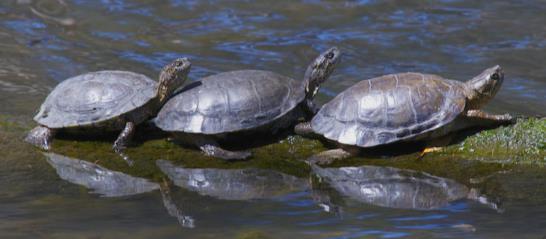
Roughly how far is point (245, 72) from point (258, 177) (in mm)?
995

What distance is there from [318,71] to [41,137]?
228 centimetres

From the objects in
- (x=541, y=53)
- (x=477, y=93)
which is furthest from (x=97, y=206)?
(x=541, y=53)

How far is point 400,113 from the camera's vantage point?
6188 mm

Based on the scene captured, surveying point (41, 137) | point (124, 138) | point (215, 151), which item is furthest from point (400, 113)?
point (41, 137)

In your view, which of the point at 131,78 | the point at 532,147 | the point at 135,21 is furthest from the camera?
the point at 135,21

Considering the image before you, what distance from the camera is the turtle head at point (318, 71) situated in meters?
6.86

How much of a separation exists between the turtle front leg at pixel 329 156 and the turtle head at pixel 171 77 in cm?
125

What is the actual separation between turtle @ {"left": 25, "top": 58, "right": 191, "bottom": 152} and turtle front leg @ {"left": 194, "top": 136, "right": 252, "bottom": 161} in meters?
0.52

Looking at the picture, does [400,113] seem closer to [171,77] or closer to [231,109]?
[231,109]

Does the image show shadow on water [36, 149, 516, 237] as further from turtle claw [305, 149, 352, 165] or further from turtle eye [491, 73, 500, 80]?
turtle eye [491, 73, 500, 80]

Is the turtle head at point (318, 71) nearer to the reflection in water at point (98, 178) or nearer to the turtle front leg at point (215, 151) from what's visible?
the turtle front leg at point (215, 151)

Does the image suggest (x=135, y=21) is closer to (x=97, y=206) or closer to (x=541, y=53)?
(x=541, y=53)

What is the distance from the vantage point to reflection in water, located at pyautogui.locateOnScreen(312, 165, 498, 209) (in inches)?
223

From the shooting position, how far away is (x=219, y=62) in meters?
12.0
